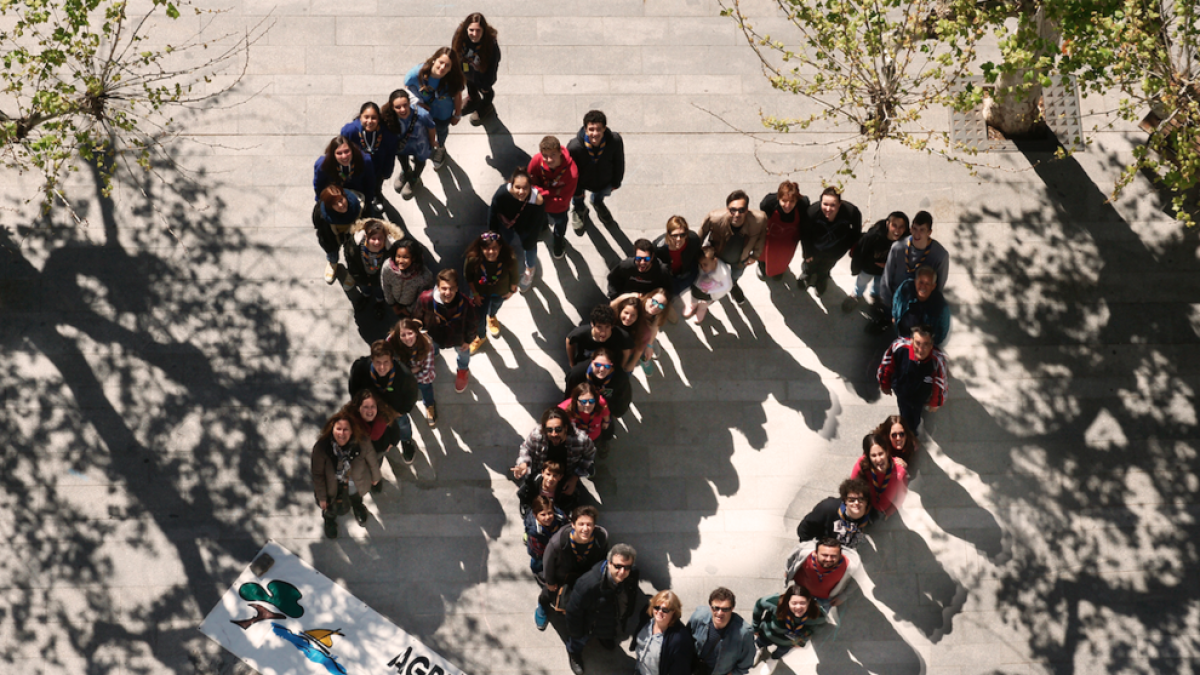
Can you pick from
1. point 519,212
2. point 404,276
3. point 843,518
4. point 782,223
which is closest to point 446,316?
point 404,276

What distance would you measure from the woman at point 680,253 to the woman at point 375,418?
289 cm

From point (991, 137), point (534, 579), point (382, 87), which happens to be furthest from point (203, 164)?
point (991, 137)

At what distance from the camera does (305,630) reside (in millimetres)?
10023

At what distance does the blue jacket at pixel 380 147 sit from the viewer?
10422 millimetres

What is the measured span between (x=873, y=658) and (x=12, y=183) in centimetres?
1009

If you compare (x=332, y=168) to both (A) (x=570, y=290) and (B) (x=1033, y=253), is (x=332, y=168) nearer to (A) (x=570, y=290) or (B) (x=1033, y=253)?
(A) (x=570, y=290)

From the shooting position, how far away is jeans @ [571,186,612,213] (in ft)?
36.9

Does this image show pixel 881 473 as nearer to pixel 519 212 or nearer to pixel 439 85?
pixel 519 212

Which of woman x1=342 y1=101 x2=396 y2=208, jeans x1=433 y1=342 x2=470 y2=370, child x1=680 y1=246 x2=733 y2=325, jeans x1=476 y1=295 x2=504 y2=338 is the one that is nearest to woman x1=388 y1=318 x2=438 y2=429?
jeans x1=433 y1=342 x2=470 y2=370

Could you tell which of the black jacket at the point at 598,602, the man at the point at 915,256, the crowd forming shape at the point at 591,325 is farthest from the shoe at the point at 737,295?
the black jacket at the point at 598,602

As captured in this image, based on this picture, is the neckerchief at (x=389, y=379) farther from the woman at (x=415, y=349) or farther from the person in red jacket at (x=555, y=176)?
the person in red jacket at (x=555, y=176)

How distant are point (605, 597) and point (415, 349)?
2.73m

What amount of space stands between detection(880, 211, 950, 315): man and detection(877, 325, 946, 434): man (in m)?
0.63

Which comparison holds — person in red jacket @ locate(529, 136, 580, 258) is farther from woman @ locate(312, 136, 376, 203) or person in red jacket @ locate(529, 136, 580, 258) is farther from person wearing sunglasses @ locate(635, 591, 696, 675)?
person wearing sunglasses @ locate(635, 591, 696, 675)
